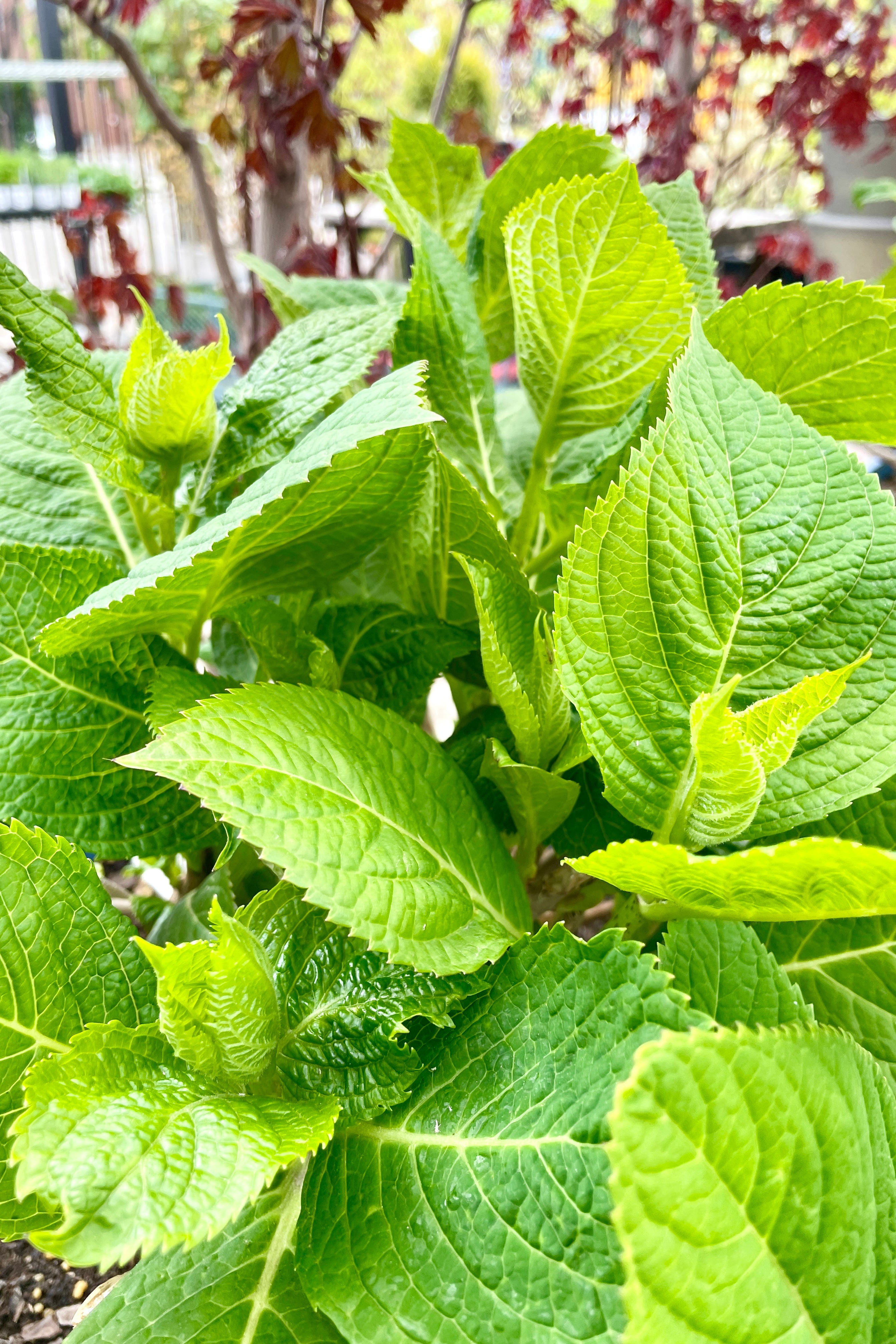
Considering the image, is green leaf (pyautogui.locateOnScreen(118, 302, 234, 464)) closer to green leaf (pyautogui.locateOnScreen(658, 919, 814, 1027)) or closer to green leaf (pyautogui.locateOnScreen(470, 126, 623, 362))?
green leaf (pyautogui.locateOnScreen(470, 126, 623, 362))

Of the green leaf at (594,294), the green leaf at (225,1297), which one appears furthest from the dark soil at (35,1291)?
the green leaf at (594,294)

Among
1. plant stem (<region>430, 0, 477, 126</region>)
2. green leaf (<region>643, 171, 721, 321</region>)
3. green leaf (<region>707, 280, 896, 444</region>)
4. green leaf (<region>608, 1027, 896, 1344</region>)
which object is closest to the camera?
green leaf (<region>608, 1027, 896, 1344</region>)

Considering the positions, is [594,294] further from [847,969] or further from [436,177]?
[847,969]

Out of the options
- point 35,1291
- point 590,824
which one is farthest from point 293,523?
point 35,1291

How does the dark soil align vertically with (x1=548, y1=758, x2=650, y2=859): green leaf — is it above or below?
below

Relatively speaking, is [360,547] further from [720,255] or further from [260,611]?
[720,255]

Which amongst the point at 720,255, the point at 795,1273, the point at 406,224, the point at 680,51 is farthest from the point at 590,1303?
the point at 720,255

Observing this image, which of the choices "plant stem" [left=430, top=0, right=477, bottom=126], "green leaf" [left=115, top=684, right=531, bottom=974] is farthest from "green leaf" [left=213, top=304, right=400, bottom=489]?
"plant stem" [left=430, top=0, right=477, bottom=126]
